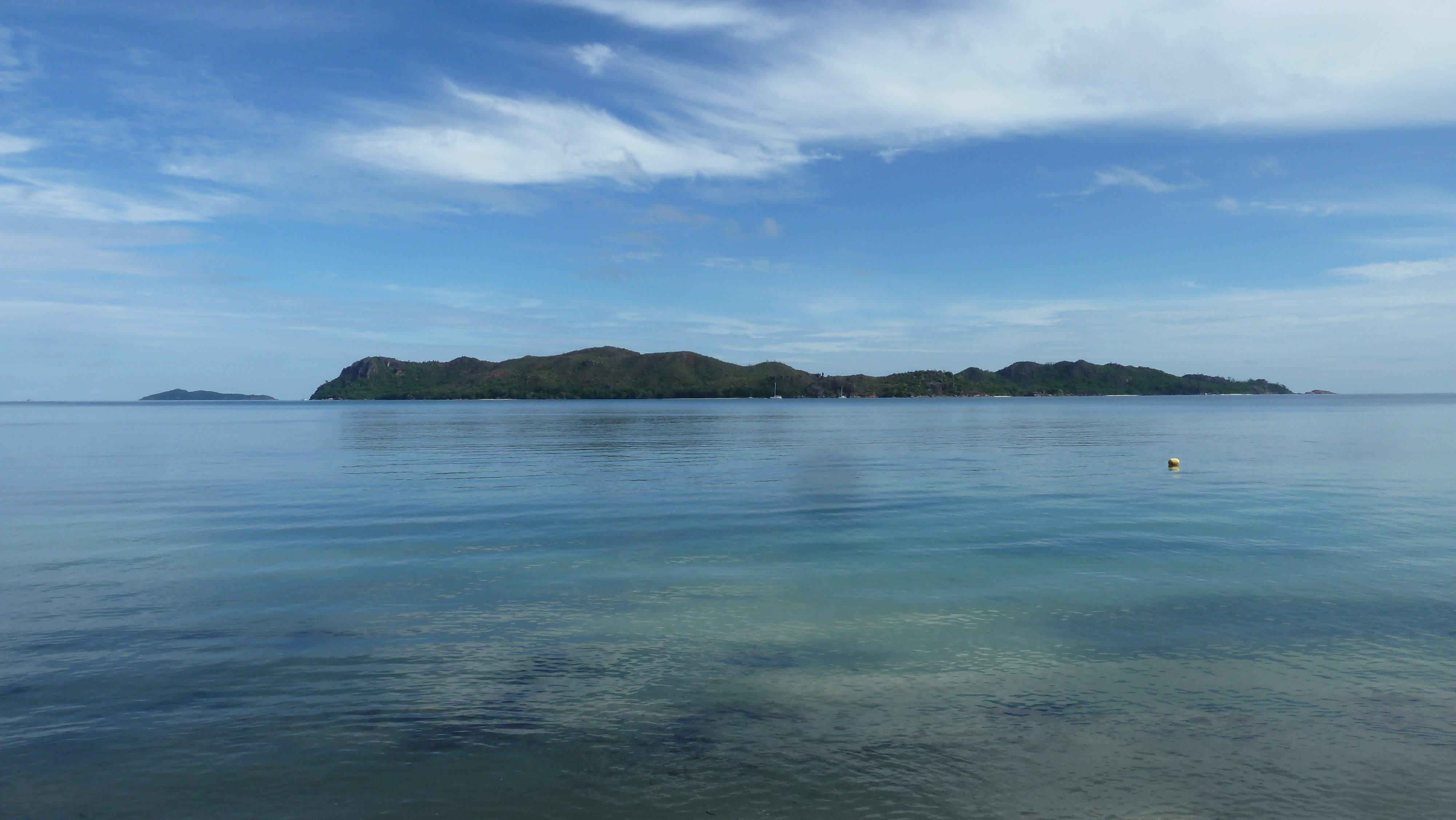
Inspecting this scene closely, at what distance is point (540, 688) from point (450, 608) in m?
5.35

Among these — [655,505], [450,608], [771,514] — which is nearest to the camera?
[450,608]

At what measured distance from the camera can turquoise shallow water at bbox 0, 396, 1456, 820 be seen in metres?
9.05

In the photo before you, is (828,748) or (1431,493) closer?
(828,748)

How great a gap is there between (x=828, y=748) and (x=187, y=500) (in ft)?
112

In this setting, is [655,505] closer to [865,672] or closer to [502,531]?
[502,531]

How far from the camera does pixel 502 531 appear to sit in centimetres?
2569

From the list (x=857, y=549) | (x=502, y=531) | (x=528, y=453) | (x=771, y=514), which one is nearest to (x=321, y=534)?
(x=502, y=531)

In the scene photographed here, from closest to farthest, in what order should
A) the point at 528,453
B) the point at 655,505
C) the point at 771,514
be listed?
the point at 771,514 < the point at 655,505 < the point at 528,453

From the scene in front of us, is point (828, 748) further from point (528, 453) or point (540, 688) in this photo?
point (528, 453)

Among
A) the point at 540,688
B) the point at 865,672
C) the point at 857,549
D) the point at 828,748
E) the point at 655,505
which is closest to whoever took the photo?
the point at 828,748

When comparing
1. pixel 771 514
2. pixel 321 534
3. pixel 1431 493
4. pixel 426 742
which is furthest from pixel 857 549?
pixel 1431 493

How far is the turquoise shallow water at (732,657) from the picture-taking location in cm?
905

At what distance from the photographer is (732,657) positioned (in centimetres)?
1330

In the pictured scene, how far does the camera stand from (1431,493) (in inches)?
1346
